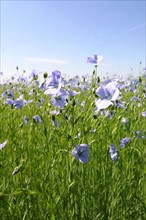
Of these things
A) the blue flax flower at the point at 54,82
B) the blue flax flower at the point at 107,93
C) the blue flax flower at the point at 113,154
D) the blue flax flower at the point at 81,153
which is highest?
the blue flax flower at the point at 54,82

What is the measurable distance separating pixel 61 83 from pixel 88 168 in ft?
2.11

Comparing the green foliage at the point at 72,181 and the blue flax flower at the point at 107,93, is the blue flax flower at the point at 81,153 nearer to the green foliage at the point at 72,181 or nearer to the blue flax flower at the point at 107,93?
the green foliage at the point at 72,181

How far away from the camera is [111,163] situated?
2.09 metres

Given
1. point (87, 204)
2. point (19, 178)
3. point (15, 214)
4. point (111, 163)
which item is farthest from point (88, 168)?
point (15, 214)

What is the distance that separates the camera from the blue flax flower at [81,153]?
1570mm

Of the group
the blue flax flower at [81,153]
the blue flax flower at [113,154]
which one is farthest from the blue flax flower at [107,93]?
the blue flax flower at [113,154]

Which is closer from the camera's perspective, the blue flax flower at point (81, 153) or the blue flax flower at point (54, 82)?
the blue flax flower at point (81, 153)

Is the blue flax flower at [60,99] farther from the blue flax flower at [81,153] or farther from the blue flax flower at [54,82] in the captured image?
the blue flax flower at [81,153]

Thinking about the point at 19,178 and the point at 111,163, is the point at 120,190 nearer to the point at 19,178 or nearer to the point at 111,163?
the point at 111,163

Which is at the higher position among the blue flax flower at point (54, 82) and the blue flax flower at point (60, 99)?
the blue flax flower at point (54, 82)

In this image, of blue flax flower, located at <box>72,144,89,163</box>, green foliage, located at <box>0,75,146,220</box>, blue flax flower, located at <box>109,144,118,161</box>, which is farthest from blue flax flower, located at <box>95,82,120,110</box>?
blue flax flower, located at <box>109,144,118,161</box>

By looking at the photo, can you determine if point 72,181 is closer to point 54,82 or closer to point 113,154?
point 113,154

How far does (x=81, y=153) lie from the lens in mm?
1592

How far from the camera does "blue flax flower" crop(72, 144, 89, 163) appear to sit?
5.15 ft
